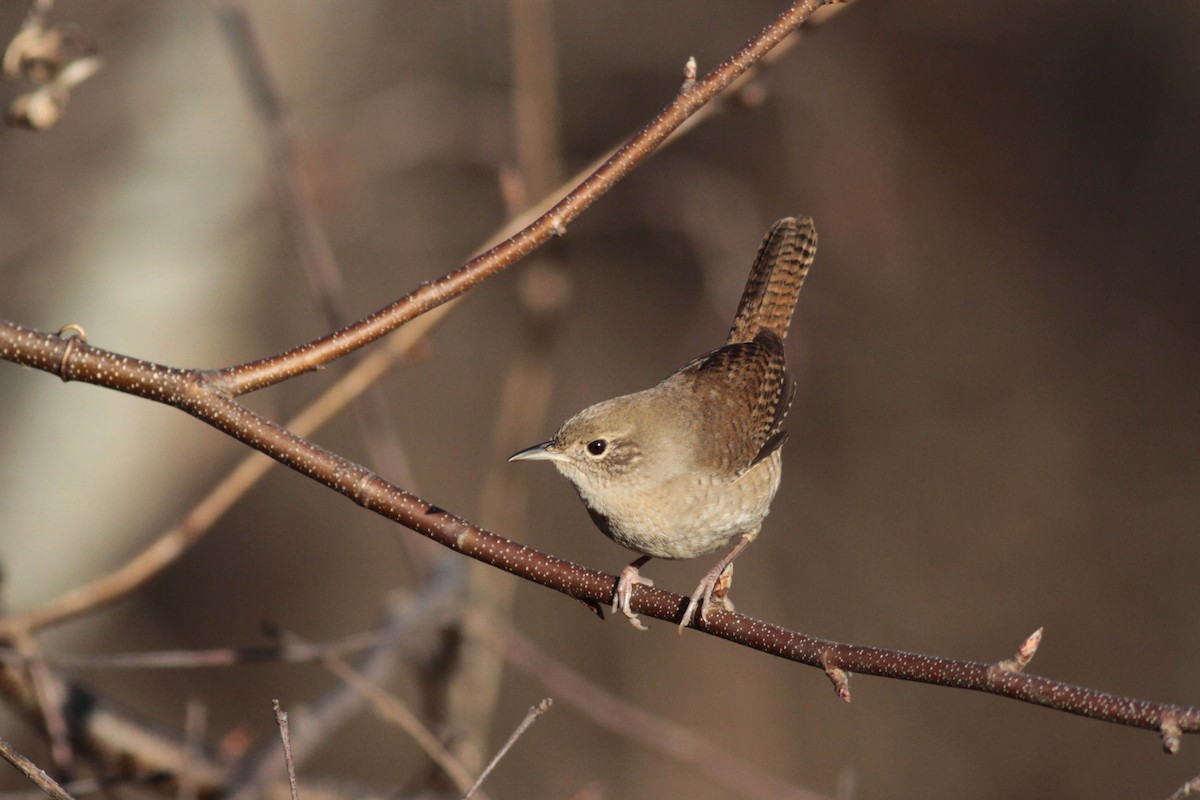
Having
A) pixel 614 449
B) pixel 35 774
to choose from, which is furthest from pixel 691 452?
pixel 35 774

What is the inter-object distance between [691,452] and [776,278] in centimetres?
78

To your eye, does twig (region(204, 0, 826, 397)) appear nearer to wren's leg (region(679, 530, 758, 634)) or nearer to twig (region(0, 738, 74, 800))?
twig (region(0, 738, 74, 800))

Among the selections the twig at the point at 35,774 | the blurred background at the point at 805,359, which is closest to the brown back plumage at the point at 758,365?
the twig at the point at 35,774

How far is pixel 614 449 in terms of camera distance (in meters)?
2.84

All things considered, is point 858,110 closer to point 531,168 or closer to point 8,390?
point 531,168

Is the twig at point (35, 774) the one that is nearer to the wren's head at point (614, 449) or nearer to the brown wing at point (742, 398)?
the wren's head at point (614, 449)

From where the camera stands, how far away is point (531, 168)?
3693 mm

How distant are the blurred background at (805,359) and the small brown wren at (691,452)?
2.33 m

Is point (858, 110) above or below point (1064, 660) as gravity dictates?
above

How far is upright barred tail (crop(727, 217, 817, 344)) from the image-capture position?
3320 mm

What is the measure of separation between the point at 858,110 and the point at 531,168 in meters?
5.27

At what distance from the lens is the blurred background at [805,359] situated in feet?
19.2

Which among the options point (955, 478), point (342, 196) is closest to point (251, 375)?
point (342, 196)

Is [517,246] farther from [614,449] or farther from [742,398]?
[742,398]
